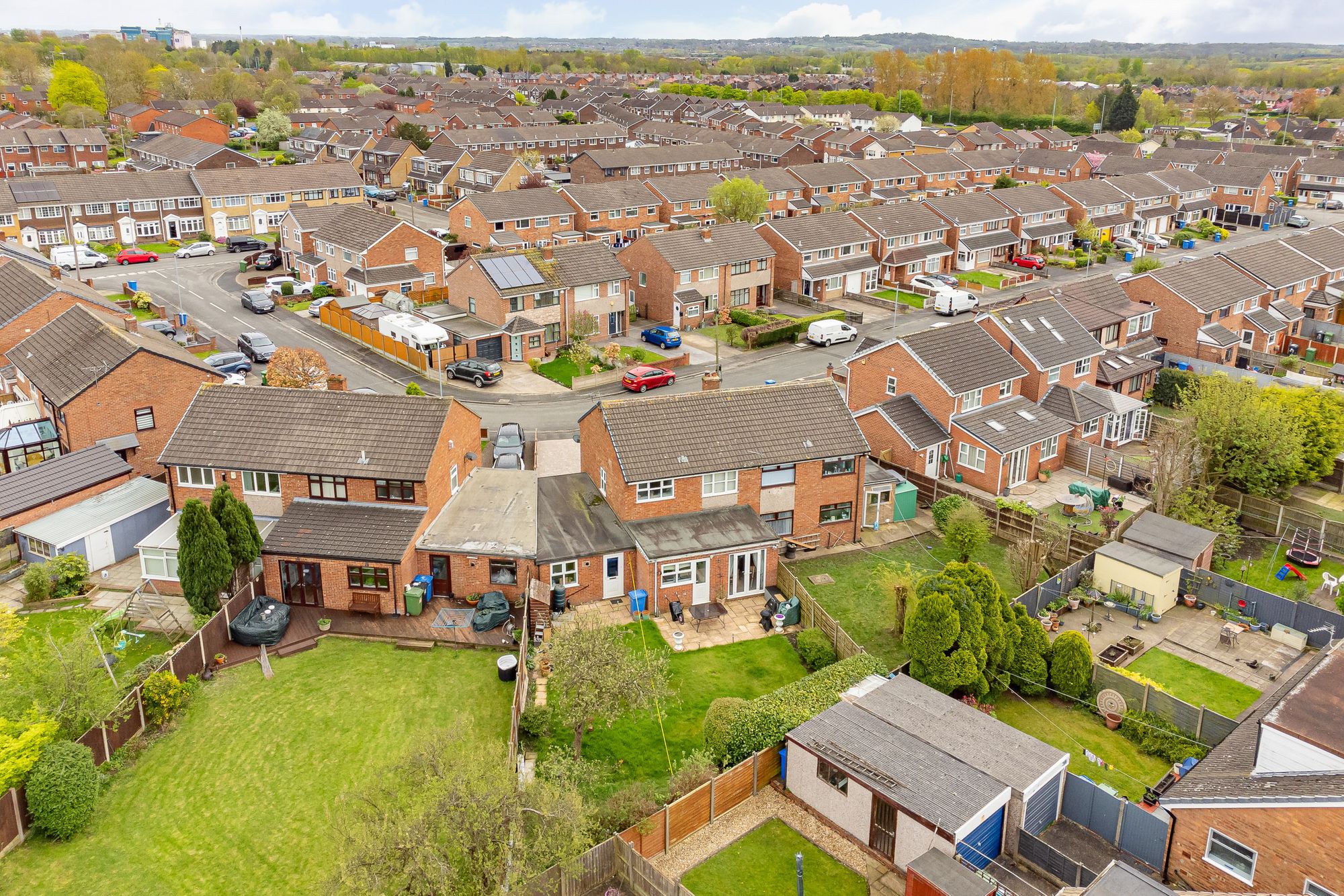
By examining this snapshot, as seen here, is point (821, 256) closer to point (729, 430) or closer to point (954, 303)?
point (954, 303)

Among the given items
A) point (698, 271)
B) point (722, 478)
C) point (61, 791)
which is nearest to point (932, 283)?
point (698, 271)

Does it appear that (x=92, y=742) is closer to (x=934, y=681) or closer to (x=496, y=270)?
(x=934, y=681)

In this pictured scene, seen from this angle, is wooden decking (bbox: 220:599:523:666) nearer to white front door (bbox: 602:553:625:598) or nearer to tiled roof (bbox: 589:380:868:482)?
white front door (bbox: 602:553:625:598)

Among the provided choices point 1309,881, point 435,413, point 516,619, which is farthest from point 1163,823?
point 435,413

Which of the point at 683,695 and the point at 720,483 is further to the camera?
the point at 720,483

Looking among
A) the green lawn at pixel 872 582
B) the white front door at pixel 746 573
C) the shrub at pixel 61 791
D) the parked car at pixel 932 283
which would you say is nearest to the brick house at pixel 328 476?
the shrub at pixel 61 791

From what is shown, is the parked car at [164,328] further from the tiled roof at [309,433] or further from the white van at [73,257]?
the tiled roof at [309,433]

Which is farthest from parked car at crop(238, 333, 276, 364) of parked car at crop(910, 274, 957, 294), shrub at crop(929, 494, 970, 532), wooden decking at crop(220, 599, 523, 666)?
parked car at crop(910, 274, 957, 294)

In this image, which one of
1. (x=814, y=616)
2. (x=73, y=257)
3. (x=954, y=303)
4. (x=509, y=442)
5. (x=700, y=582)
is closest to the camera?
(x=814, y=616)
